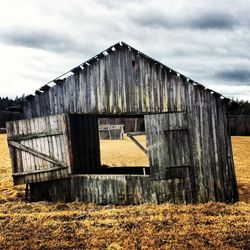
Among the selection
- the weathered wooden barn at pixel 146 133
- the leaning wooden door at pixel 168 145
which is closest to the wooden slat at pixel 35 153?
the weathered wooden barn at pixel 146 133

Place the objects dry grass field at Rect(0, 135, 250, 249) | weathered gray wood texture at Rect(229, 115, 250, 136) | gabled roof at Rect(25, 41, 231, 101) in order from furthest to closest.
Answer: weathered gray wood texture at Rect(229, 115, 250, 136) < gabled roof at Rect(25, 41, 231, 101) < dry grass field at Rect(0, 135, 250, 249)

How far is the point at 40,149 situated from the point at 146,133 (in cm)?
350

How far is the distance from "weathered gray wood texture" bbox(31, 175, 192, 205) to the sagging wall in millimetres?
663

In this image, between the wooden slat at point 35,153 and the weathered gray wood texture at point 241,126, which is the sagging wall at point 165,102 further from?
the weathered gray wood texture at point 241,126

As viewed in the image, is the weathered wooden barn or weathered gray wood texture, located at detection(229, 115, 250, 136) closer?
the weathered wooden barn

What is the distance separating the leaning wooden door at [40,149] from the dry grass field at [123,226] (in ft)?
3.23

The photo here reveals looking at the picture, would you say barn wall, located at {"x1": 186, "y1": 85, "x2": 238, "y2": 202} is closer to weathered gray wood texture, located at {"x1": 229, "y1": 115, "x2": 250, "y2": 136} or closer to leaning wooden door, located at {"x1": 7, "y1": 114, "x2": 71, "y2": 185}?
leaning wooden door, located at {"x1": 7, "y1": 114, "x2": 71, "y2": 185}

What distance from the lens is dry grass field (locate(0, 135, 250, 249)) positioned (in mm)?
7384

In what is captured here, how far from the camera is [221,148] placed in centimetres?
1059

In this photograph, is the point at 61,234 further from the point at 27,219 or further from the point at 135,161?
the point at 135,161

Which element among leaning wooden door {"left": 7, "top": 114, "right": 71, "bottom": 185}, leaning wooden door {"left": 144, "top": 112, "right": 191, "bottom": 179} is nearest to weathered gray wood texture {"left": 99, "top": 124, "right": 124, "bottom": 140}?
leaning wooden door {"left": 7, "top": 114, "right": 71, "bottom": 185}

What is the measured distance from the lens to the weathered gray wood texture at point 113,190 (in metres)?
10.6

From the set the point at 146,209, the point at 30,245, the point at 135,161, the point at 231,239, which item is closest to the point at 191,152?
the point at 146,209

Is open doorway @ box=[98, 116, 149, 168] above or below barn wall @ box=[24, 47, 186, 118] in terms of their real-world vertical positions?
below
